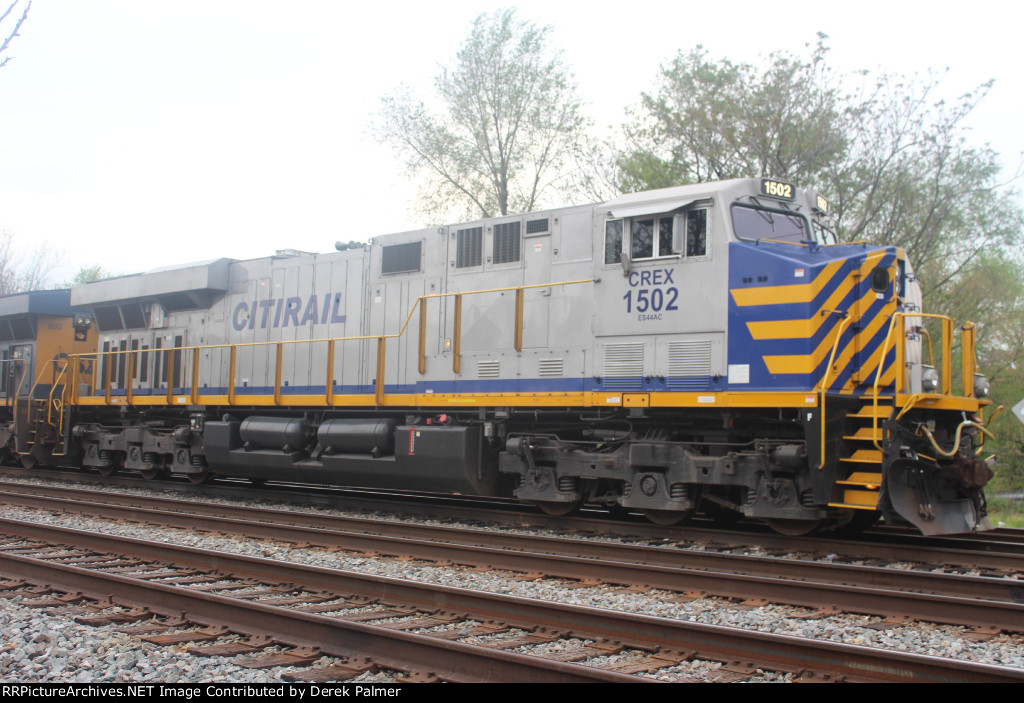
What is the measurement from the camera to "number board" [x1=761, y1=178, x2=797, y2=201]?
877 centimetres

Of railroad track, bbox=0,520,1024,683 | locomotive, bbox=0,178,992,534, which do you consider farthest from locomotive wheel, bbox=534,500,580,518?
railroad track, bbox=0,520,1024,683

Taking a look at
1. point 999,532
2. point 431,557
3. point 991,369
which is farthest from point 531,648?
point 991,369

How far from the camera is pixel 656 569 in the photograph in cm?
680

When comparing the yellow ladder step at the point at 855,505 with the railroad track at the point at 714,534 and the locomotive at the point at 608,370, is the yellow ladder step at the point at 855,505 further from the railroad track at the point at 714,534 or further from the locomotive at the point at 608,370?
the railroad track at the point at 714,534

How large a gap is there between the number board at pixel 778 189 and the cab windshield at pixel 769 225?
190 millimetres

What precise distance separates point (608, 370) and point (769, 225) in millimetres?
2379

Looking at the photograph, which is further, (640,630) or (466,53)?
(466,53)

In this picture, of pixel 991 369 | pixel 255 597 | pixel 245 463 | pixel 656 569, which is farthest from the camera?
pixel 991 369

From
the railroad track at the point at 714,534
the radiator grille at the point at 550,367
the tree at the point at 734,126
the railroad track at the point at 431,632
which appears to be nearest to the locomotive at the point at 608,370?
the radiator grille at the point at 550,367

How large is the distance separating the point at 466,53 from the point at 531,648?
24.8 m

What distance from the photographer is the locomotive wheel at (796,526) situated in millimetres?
8172

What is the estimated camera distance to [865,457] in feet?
24.6

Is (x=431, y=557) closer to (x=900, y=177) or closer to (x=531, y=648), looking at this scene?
(x=531, y=648)

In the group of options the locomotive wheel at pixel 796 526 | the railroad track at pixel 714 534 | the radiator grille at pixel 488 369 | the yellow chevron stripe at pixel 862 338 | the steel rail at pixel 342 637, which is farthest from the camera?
the radiator grille at pixel 488 369
